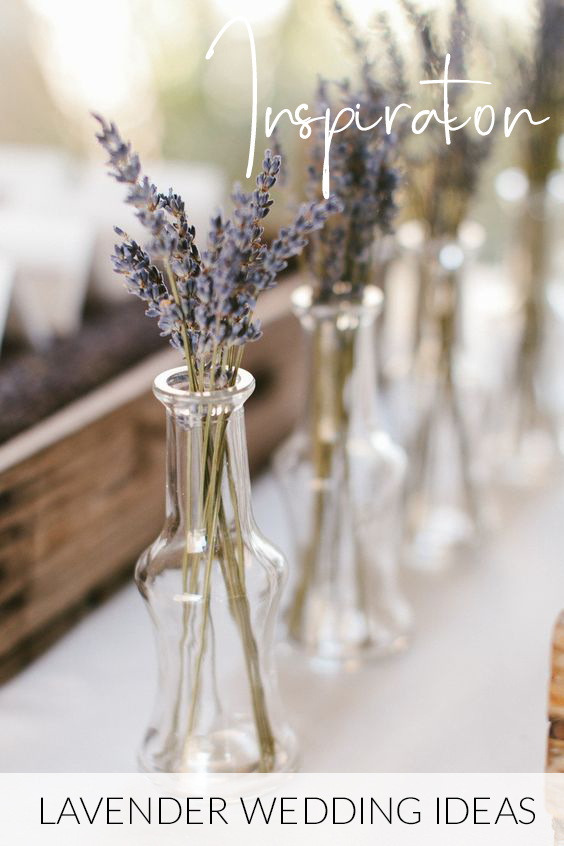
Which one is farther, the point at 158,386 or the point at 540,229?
the point at 540,229

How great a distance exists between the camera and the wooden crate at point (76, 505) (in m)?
1.10

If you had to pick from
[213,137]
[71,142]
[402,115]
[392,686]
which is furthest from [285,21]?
[392,686]

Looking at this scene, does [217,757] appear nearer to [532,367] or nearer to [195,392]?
[195,392]

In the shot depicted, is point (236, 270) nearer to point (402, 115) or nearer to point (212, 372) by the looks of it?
point (212, 372)

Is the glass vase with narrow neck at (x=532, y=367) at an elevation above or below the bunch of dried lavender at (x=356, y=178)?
below

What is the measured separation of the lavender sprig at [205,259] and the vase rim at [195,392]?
20 millimetres

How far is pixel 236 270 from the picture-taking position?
2.42 feet

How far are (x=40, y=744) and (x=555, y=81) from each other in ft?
3.23

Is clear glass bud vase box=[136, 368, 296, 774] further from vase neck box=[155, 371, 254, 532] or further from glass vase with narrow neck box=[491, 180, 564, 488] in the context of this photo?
glass vase with narrow neck box=[491, 180, 564, 488]

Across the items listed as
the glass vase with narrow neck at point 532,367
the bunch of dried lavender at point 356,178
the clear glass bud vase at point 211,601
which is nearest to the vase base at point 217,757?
the clear glass bud vase at point 211,601

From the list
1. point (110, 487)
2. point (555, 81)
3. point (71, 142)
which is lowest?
point (110, 487)

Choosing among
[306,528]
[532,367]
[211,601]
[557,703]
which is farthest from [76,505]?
[532,367]
